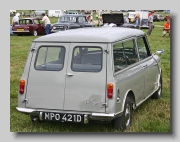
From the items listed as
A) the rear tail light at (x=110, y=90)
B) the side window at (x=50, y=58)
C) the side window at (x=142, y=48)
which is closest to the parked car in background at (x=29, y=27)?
the side window at (x=142, y=48)

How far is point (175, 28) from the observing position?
6574 millimetres

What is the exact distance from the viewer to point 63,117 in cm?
571

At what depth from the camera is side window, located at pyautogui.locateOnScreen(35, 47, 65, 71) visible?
5.91 meters

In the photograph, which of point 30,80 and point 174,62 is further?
point 174,62

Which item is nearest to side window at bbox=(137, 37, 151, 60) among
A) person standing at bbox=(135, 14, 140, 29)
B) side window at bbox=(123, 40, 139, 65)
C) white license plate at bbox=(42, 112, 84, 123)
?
side window at bbox=(123, 40, 139, 65)

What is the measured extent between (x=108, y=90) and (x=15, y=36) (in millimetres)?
18300

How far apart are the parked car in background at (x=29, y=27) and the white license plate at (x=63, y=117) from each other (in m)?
18.2

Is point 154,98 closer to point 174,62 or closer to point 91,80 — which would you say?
point 174,62

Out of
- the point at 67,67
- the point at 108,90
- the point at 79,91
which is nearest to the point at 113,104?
the point at 108,90

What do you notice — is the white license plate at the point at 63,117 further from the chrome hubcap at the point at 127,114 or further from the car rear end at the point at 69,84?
the chrome hubcap at the point at 127,114

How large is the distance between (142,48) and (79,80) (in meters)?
2.18

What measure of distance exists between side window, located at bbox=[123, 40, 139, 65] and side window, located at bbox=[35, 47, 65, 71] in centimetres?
113

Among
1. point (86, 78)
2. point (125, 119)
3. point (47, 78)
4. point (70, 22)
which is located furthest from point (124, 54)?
point (70, 22)

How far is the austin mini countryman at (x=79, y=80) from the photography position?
5.61 m
